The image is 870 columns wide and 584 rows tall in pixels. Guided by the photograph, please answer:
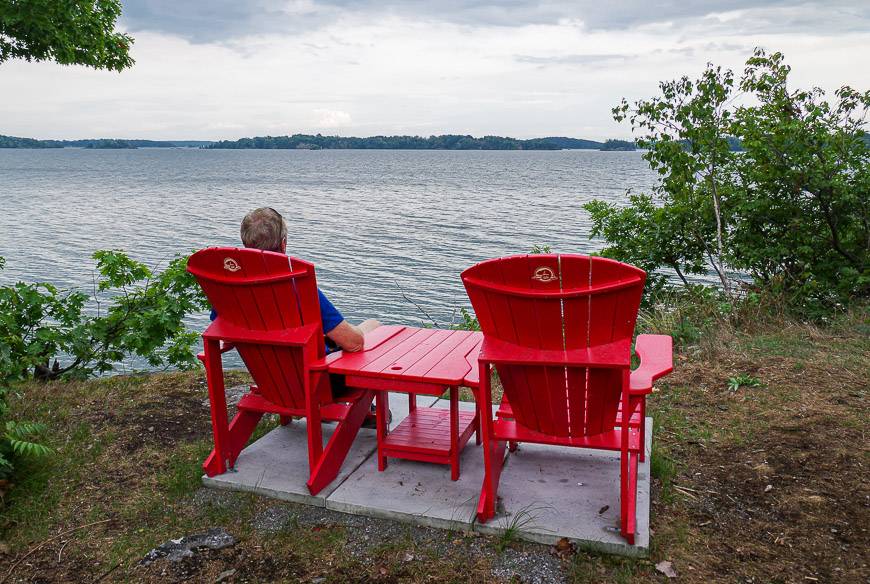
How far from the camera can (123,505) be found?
3820 mm

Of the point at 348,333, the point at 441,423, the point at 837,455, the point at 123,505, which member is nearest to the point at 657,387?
the point at 837,455

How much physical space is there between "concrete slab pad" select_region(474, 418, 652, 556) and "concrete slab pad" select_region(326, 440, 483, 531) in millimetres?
161

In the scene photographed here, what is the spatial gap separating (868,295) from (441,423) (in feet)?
22.8

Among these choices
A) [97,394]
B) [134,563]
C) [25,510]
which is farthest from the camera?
[97,394]

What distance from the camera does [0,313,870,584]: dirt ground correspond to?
319cm

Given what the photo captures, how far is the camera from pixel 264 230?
3.82 m

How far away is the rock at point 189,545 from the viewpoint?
332 cm

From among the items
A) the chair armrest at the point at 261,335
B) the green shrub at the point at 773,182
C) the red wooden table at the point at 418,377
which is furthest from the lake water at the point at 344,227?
the chair armrest at the point at 261,335

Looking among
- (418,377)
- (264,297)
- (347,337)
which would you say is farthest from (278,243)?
(418,377)

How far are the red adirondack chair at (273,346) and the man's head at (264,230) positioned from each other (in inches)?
10.2

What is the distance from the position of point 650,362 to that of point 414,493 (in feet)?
4.66

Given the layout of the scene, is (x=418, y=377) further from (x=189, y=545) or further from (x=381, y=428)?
(x=189, y=545)

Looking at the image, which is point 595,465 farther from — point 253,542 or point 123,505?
point 123,505

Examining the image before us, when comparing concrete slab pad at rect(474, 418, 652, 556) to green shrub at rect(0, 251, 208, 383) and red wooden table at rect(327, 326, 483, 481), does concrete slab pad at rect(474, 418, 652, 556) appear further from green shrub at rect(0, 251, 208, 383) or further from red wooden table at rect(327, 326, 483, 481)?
green shrub at rect(0, 251, 208, 383)
